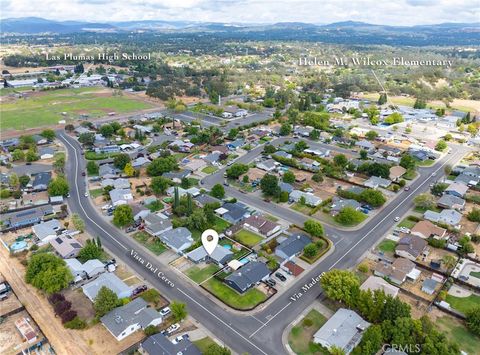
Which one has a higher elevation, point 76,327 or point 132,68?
point 132,68

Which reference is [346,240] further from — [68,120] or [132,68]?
[132,68]

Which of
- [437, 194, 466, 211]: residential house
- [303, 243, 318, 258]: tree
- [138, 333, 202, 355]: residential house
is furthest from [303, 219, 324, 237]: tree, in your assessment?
[437, 194, 466, 211]: residential house

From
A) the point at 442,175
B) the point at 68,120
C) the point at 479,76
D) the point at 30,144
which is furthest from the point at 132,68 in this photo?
the point at 479,76

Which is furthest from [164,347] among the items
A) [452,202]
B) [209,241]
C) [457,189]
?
[457,189]

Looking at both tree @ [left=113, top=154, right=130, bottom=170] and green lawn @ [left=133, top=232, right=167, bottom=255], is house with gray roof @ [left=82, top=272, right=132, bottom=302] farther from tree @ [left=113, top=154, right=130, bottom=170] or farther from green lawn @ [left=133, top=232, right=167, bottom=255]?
tree @ [left=113, top=154, right=130, bottom=170]

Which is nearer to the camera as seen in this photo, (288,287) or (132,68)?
(288,287)

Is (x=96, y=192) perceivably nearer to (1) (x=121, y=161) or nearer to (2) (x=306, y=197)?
(1) (x=121, y=161)
